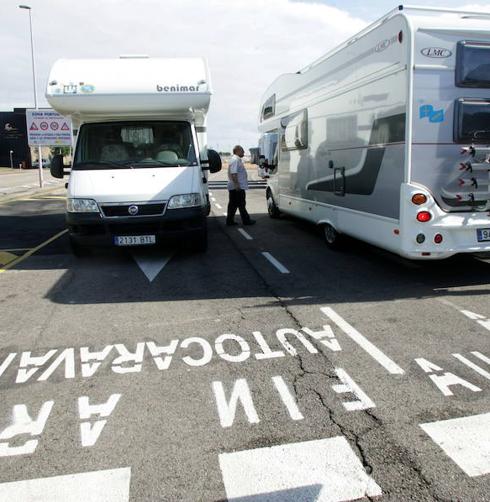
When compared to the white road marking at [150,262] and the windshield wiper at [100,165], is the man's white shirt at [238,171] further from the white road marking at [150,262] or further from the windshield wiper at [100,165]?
the windshield wiper at [100,165]

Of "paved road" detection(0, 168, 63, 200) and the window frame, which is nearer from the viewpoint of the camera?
the window frame

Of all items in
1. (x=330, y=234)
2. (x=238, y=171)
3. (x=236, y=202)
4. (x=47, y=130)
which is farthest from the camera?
(x=47, y=130)

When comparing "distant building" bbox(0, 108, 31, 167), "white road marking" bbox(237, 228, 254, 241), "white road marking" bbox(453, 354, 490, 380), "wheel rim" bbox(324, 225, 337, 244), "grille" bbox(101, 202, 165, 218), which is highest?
"distant building" bbox(0, 108, 31, 167)

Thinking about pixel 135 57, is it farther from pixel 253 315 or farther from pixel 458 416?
pixel 458 416

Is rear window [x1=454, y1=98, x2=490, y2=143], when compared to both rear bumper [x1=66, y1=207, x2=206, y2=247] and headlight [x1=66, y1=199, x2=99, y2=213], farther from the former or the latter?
Answer: headlight [x1=66, y1=199, x2=99, y2=213]

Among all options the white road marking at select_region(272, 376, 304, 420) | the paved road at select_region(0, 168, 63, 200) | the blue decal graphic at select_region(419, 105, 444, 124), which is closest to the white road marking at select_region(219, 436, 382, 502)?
the white road marking at select_region(272, 376, 304, 420)

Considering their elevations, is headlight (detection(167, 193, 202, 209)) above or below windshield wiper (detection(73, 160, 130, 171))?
below

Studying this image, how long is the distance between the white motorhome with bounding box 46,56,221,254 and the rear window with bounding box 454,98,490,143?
390cm

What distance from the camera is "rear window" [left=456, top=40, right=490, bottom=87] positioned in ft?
18.4

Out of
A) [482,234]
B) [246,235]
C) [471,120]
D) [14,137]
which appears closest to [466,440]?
[482,234]

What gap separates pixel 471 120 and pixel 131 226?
16.0 feet

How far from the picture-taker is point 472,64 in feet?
18.5

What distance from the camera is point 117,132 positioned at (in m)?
8.34

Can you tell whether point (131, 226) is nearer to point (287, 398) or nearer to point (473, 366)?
point (287, 398)
